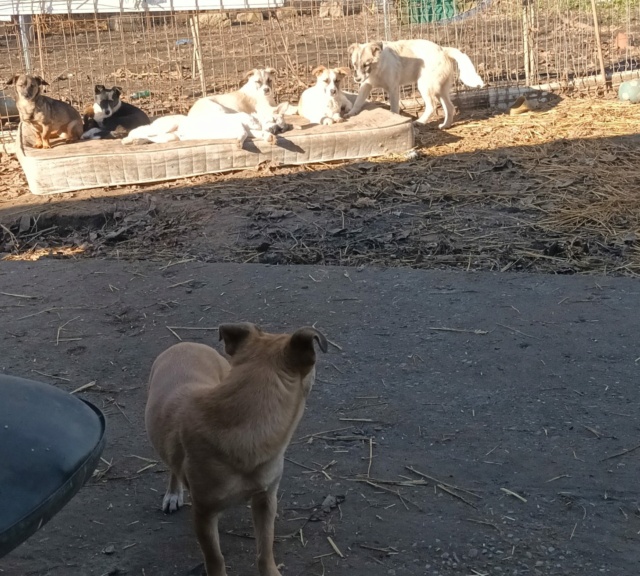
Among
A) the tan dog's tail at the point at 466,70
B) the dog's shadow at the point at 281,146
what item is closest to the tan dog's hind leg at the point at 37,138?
the dog's shadow at the point at 281,146

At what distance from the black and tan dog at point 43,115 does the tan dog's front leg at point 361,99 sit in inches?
137

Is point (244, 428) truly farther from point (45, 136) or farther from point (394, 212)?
point (45, 136)

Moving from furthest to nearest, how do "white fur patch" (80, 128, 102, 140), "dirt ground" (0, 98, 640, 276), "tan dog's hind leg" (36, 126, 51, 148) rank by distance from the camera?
"white fur patch" (80, 128, 102, 140), "tan dog's hind leg" (36, 126, 51, 148), "dirt ground" (0, 98, 640, 276)

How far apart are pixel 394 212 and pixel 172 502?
Answer: 4.48 m

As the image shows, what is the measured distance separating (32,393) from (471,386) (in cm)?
267

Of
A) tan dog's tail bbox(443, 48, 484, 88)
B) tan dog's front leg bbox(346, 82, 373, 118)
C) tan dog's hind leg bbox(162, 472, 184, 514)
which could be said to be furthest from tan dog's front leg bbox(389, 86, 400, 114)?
tan dog's hind leg bbox(162, 472, 184, 514)

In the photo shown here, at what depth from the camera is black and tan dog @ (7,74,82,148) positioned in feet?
31.9

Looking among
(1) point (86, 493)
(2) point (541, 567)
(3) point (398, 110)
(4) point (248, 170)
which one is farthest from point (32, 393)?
(3) point (398, 110)

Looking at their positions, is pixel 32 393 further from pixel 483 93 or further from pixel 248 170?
pixel 483 93

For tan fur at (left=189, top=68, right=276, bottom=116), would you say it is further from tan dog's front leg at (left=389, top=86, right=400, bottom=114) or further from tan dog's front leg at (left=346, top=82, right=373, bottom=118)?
tan dog's front leg at (left=389, top=86, right=400, bottom=114)

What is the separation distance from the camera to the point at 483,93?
12383 millimetres

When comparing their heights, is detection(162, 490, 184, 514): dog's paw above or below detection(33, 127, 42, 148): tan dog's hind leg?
below

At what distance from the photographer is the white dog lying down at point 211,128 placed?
9219 millimetres

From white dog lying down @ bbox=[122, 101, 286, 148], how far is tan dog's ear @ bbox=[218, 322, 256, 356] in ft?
21.1
